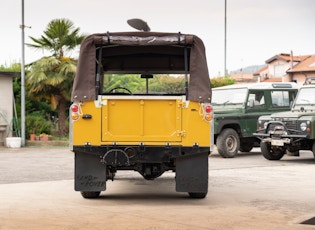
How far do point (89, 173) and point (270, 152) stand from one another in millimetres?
10410

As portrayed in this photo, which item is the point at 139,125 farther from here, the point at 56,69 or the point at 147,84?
the point at 56,69

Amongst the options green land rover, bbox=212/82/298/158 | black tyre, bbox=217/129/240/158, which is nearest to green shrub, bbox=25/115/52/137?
green land rover, bbox=212/82/298/158

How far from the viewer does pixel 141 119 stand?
35.4 feet

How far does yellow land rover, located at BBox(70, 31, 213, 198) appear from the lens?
35.1 ft

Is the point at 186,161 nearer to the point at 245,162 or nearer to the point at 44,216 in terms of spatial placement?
the point at 44,216

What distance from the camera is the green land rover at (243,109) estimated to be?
21.1 metres

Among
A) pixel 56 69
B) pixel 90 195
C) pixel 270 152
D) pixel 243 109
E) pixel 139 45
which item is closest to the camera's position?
pixel 139 45

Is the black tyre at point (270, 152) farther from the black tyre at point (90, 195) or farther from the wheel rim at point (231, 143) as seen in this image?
the black tyre at point (90, 195)

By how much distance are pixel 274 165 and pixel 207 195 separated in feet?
22.8

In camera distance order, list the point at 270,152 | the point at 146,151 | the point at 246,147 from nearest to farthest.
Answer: the point at 146,151, the point at 270,152, the point at 246,147

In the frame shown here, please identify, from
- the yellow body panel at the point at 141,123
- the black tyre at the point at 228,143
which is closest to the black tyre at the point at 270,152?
the black tyre at the point at 228,143

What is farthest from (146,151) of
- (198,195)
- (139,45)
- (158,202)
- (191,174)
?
(139,45)

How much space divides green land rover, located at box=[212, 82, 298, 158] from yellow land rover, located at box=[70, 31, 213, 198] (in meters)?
10.1

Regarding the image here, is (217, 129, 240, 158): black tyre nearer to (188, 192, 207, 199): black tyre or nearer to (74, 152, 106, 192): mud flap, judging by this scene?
(188, 192, 207, 199): black tyre
